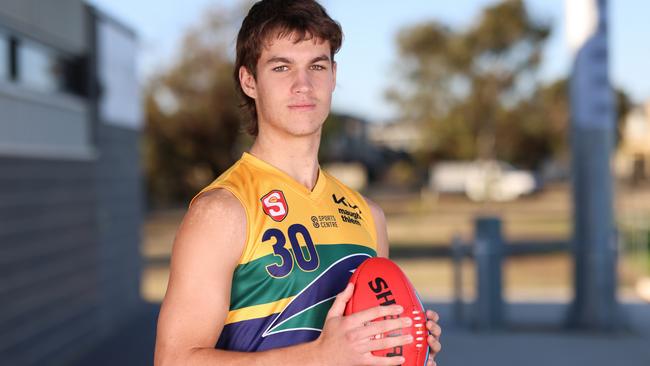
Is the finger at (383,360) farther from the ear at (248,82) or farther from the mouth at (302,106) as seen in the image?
the ear at (248,82)

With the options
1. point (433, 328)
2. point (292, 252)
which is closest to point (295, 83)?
point (292, 252)

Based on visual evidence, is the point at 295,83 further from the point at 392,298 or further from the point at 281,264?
the point at 392,298

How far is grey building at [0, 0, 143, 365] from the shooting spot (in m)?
7.58

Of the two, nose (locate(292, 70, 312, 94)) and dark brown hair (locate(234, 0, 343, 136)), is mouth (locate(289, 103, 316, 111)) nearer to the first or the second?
nose (locate(292, 70, 312, 94))

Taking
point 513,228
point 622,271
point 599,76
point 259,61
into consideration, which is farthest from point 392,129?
point 259,61

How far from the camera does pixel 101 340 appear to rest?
9.96 m

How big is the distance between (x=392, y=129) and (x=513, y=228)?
68.1 metres

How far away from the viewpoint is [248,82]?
89.4 inches

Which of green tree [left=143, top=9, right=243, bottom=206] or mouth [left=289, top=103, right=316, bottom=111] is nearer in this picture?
mouth [left=289, top=103, right=316, bottom=111]

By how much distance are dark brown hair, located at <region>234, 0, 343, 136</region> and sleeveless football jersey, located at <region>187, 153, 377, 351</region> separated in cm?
31

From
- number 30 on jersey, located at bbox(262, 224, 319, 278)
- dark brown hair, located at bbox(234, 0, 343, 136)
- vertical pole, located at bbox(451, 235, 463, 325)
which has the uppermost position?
dark brown hair, located at bbox(234, 0, 343, 136)

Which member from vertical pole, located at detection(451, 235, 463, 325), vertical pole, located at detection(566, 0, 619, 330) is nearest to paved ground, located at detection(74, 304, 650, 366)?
vertical pole, located at detection(451, 235, 463, 325)

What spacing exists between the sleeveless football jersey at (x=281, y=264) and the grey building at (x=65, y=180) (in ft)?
18.8

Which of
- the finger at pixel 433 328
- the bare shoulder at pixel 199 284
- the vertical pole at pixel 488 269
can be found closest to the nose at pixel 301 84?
the bare shoulder at pixel 199 284
